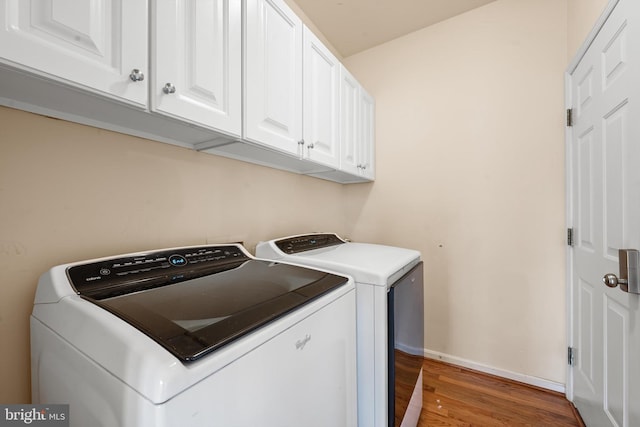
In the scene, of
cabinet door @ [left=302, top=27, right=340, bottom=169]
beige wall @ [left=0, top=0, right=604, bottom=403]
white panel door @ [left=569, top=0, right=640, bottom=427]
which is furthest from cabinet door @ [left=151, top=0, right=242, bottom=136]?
white panel door @ [left=569, top=0, right=640, bottom=427]

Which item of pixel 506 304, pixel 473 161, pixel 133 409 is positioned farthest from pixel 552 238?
pixel 133 409

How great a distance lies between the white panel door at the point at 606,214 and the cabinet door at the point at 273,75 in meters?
1.40

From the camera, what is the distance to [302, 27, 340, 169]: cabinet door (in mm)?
1436

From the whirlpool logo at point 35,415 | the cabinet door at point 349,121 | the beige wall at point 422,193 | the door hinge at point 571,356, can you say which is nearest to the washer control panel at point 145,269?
the beige wall at point 422,193

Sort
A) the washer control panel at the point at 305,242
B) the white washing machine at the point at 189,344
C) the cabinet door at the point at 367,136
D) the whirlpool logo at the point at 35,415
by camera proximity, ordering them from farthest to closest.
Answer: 1. the cabinet door at the point at 367,136
2. the washer control panel at the point at 305,242
3. the whirlpool logo at the point at 35,415
4. the white washing machine at the point at 189,344

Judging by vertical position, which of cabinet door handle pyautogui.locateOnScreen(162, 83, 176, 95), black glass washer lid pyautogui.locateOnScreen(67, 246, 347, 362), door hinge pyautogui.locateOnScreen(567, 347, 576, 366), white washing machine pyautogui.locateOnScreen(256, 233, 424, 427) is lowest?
door hinge pyautogui.locateOnScreen(567, 347, 576, 366)

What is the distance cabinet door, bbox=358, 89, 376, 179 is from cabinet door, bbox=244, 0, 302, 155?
0.86m

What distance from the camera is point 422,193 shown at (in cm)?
217

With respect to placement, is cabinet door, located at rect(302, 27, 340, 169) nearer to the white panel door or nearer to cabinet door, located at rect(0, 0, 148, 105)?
cabinet door, located at rect(0, 0, 148, 105)

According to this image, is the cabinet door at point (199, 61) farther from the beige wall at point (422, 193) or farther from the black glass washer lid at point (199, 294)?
the black glass washer lid at point (199, 294)

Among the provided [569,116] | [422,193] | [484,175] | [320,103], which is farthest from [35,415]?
[569,116]

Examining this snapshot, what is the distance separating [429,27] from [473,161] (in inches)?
47.1

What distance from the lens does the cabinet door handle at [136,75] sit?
0.71 m

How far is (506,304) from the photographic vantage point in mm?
1872
